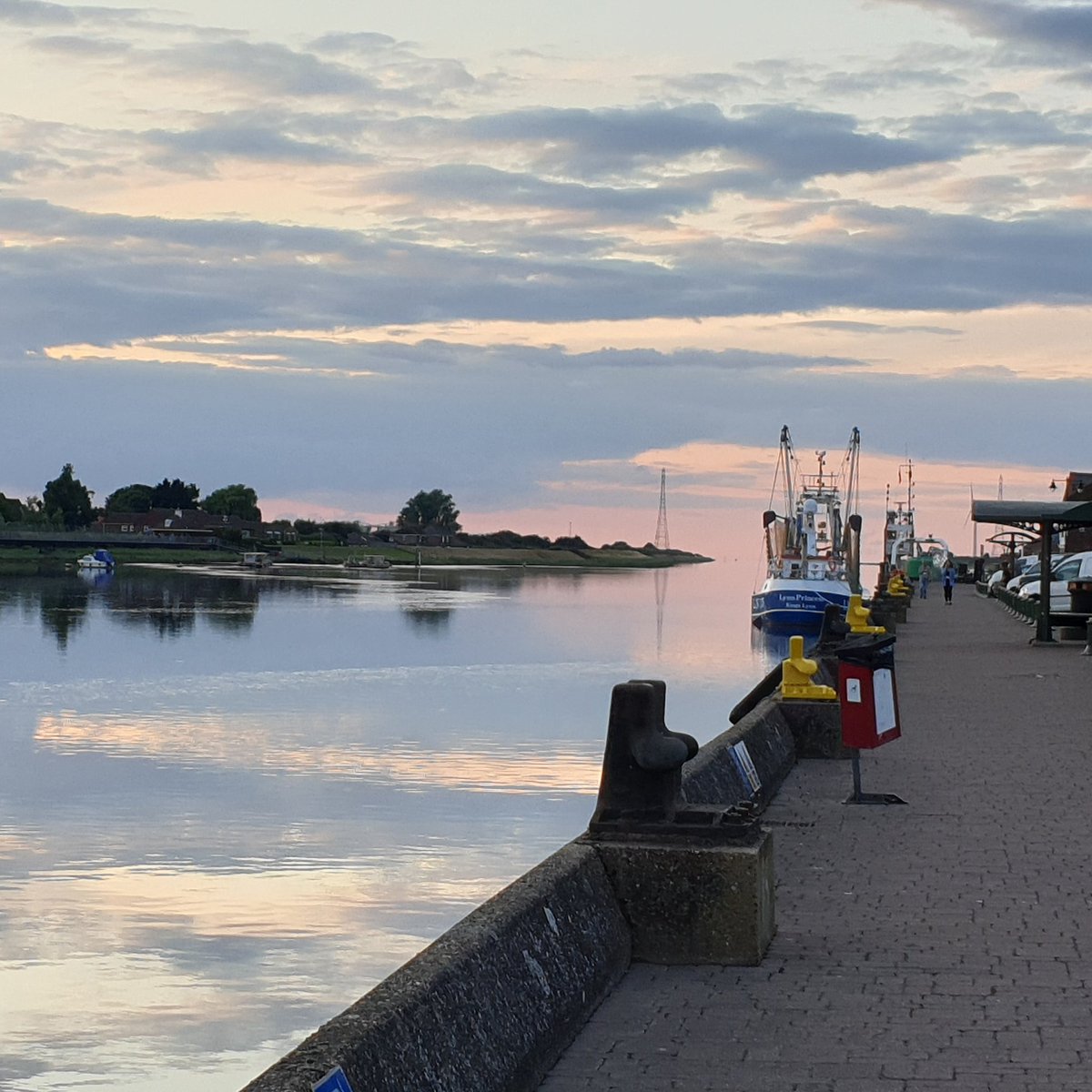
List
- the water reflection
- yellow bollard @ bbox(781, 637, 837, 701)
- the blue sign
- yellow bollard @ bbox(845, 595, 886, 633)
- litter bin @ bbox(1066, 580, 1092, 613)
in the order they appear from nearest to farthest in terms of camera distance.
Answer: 1. the blue sign
2. yellow bollard @ bbox(781, 637, 837, 701)
3. yellow bollard @ bbox(845, 595, 886, 633)
4. litter bin @ bbox(1066, 580, 1092, 613)
5. the water reflection

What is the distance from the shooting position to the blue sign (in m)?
4.73

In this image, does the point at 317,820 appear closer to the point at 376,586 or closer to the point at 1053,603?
the point at 1053,603

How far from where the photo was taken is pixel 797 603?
7206 cm

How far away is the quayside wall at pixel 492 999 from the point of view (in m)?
5.10

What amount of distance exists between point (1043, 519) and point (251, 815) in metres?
17.8

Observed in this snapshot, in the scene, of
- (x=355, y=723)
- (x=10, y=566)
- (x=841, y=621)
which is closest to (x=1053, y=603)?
(x=355, y=723)

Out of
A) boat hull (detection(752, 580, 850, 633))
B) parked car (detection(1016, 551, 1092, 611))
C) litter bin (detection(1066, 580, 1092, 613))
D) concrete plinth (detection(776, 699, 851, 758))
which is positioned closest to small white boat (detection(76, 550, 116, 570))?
boat hull (detection(752, 580, 850, 633))

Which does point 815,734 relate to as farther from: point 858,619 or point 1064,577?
point 1064,577

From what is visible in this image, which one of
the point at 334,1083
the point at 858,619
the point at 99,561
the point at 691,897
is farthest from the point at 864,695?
the point at 99,561

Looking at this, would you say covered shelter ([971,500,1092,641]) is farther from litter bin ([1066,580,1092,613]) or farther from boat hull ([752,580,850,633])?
boat hull ([752,580,850,633])

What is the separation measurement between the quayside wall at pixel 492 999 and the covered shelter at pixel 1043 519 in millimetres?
25938

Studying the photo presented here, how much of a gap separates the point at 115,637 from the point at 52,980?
49.5 metres

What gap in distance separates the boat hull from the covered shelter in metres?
27.9

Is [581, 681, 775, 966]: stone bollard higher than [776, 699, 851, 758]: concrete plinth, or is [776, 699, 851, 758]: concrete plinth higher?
[581, 681, 775, 966]: stone bollard
